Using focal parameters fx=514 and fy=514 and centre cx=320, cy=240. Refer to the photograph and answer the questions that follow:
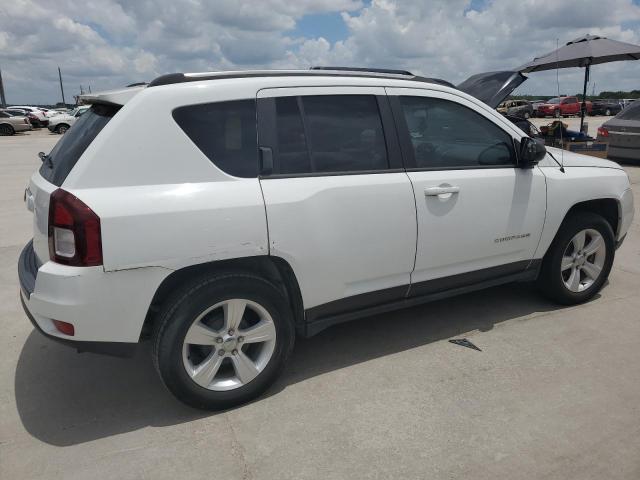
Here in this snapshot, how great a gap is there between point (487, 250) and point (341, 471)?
1882 millimetres

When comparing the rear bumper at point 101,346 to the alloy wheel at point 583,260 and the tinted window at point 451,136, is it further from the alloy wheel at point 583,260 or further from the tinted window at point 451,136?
the alloy wheel at point 583,260

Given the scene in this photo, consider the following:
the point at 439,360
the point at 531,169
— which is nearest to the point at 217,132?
the point at 439,360

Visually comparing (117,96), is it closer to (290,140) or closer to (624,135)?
(290,140)

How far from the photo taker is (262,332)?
288 centimetres

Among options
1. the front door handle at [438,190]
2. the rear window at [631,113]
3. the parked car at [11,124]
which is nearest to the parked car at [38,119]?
the parked car at [11,124]

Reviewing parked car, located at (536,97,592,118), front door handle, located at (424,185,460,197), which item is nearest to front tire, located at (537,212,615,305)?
front door handle, located at (424,185,460,197)

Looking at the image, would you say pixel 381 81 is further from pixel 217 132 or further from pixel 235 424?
pixel 235 424

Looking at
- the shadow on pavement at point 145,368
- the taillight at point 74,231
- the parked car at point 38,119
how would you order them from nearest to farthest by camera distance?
the taillight at point 74,231 < the shadow on pavement at point 145,368 < the parked car at point 38,119

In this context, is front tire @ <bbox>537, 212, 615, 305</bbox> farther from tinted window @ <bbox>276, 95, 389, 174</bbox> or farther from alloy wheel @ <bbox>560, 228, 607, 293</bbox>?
tinted window @ <bbox>276, 95, 389, 174</bbox>

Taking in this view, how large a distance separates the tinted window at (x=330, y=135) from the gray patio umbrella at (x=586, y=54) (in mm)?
8156

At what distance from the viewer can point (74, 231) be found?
2.36 m

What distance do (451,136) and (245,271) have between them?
1.69 m

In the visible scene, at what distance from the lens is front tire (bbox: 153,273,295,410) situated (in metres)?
2.61

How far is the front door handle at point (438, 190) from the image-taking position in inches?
126
